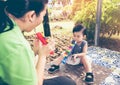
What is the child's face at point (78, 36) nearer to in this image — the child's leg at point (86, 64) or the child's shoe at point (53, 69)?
the child's leg at point (86, 64)

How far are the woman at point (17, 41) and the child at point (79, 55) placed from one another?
5.02 feet

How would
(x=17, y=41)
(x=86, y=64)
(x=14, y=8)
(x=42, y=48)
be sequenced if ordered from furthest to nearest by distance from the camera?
(x=86, y=64) → (x=42, y=48) → (x=14, y=8) → (x=17, y=41)

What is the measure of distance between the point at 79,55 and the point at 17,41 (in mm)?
1787

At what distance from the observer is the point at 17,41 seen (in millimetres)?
1003

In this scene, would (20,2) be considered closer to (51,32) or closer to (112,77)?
(112,77)

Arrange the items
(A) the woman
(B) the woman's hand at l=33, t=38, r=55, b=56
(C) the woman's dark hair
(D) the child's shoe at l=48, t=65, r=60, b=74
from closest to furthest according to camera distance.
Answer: (A) the woman, (C) the woman's dark hair, (B) the woman's hand at l=33, t=38, r=55, b=56, (D) the child's shoe at l=48, t=65, r=60, b=74

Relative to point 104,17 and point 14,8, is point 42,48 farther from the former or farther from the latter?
point 104,17

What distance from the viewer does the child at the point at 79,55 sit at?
270cm

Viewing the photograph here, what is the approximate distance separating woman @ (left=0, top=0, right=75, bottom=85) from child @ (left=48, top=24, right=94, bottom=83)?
1529 millimetres

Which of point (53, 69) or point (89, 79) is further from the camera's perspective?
point (53, 69)

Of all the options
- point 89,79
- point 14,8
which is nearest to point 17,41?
point 14,8

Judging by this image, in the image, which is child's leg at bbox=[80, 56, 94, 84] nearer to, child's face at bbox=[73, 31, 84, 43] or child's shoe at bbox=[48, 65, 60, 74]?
child's face at bbox=[73, 31, 84, 43]

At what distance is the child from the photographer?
2704 mm

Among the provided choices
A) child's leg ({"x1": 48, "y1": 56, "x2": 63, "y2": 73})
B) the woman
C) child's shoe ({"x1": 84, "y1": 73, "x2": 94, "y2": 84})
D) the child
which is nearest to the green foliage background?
the child
